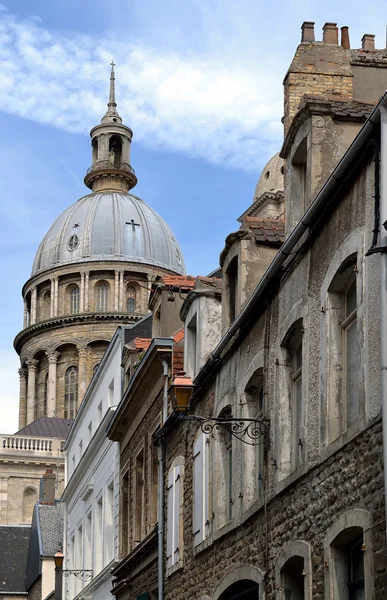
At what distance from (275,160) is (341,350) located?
28.9m

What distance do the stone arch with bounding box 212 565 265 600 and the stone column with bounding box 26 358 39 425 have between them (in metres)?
82.7

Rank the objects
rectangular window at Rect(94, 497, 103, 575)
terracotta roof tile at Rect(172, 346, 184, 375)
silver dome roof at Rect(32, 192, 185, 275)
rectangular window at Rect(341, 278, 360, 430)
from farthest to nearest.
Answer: silver dome roof at Rect(32, 192, 185, 275), rectangular window at Rect(94, 497, 103, 575), terracotta roof tile at Rect(172, 346, 184, 375), rectangular window at Rect(341, 278, 360, 430)

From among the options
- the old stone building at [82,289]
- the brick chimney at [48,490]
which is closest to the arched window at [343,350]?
the brick chimney at [48,490]

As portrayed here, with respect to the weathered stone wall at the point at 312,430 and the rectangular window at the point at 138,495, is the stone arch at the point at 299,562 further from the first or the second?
the rectangular window at the point at 138,495

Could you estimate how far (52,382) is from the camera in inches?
3880

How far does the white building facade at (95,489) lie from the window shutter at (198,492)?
9.61m

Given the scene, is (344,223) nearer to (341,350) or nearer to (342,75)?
(341,350)

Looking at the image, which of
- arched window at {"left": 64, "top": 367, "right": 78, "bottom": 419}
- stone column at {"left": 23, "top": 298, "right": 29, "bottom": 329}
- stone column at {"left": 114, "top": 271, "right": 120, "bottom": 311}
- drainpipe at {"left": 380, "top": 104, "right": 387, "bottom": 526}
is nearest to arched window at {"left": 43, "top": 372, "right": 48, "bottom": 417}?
arched window at {"left": 64, "top": 367, "right": 78, "bottom": 419}

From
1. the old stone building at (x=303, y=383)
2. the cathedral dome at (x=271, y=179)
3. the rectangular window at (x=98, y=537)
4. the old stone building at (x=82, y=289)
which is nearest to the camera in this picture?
the old stone building at (x=303, y=383)

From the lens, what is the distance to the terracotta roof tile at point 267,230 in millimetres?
19367

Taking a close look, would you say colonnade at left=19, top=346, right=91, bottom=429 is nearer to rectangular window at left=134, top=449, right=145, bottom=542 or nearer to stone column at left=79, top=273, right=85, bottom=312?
stone column at left=79, top=273, right=85, bottom=312

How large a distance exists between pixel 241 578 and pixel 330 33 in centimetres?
781

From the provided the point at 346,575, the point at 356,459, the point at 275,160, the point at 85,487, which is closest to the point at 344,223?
the point at 356,459

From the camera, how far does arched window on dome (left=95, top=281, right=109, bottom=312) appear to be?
9856 centimetres
